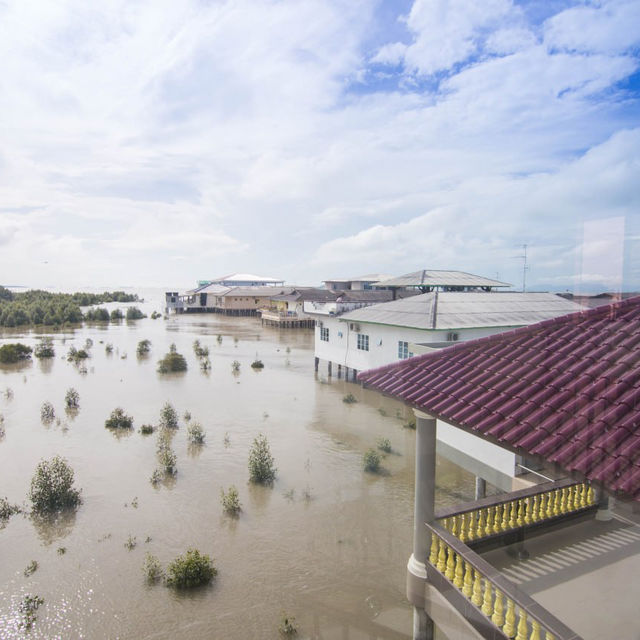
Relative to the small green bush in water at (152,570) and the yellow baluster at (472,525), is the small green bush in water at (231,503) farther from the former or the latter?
the yellow baluster at (472,525)

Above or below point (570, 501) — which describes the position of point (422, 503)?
above

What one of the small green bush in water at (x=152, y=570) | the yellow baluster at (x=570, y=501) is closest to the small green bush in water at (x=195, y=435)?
the small green bush in water at (x=152, y=570)

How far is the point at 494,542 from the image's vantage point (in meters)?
6.11

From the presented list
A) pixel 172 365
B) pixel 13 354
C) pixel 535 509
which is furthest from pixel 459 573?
pixel 13 354

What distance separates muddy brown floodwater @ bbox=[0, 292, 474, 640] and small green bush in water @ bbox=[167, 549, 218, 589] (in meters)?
0.17

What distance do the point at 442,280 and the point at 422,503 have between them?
23615mm

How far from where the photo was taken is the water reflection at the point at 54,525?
10.9m

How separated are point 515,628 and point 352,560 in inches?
229

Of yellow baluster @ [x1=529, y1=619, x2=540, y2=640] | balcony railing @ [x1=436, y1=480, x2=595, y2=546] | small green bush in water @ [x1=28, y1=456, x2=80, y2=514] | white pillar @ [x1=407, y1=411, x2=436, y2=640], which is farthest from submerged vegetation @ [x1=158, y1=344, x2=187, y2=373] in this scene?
yellow baluster @ [x1=529, y1=619, x2=540, y2=640]

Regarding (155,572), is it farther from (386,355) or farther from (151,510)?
(386,355)

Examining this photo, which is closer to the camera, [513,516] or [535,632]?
[535,632]

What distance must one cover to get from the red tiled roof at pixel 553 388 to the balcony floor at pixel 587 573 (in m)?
2.30

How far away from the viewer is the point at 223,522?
11461mm

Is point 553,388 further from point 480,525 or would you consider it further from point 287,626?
point 287,626
